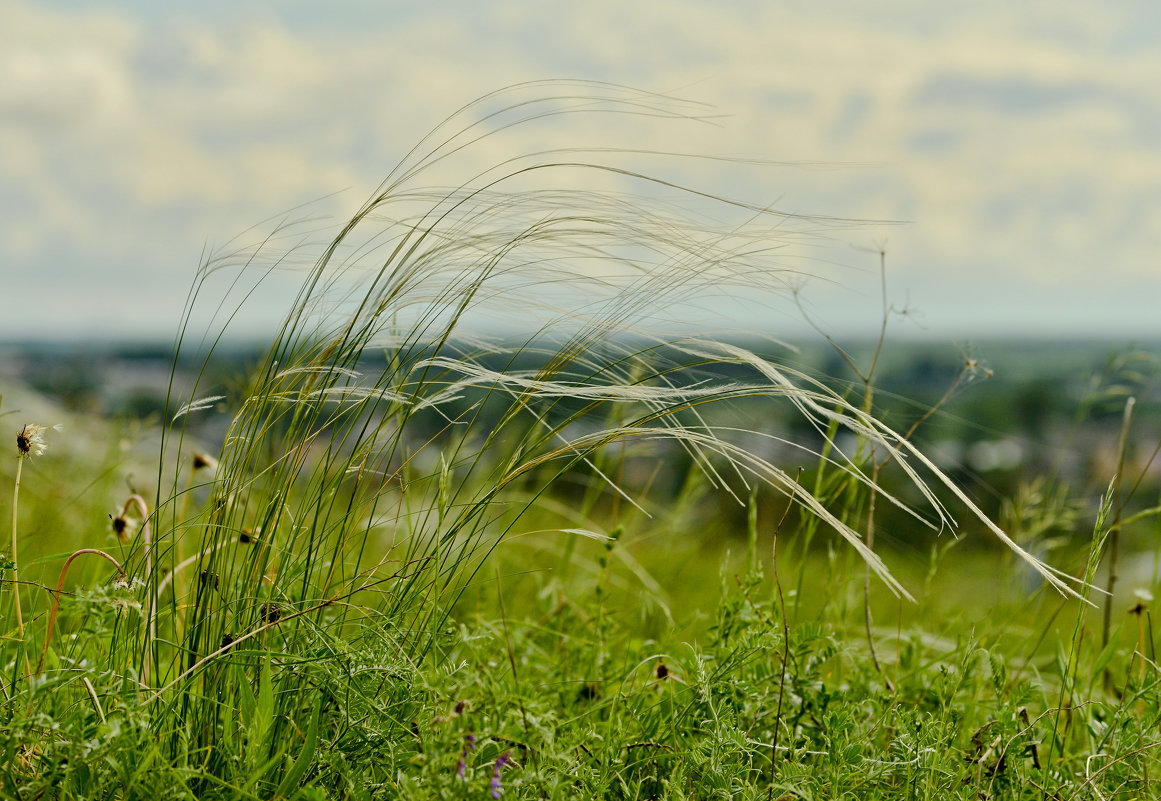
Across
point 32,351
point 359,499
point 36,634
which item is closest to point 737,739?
point 359,499

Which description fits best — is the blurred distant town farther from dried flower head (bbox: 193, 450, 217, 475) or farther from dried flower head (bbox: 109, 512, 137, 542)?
dried flower head (bbox: 109, 512, 137, 542)

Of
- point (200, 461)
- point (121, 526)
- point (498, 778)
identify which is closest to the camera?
point (498, 778)

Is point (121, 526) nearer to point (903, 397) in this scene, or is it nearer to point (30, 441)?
point (30, 441)

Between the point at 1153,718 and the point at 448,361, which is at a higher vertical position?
the point at 448,361

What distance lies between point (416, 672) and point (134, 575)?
0.72 meters

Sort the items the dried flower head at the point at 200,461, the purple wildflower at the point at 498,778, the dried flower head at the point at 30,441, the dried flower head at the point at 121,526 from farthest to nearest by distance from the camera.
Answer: the dried flower head at the point at 200,461 < the dried flower head at the point at 121,526 < the dried flower head at the point at 30,441 < the purple wildflower at the point at 498,778

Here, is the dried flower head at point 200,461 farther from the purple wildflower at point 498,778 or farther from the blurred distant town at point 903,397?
the purple wildflower at point 498,778

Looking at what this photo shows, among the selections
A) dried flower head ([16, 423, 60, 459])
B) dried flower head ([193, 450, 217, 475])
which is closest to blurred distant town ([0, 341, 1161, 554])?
dried flower head ([193, 450, 217, 475])

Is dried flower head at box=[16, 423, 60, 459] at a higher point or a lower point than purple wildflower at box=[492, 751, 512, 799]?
higher

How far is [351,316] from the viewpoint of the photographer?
1820 millimetres

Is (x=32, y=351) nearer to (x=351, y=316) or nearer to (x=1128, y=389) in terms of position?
(x=351, y=316)

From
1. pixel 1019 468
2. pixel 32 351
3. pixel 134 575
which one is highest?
pixel 134 575

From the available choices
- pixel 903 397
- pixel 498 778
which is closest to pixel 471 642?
pixel 498 778

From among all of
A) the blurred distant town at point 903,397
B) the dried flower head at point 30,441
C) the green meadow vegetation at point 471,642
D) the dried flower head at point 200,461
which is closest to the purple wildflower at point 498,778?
the green meadow vegetation at point 471,642
